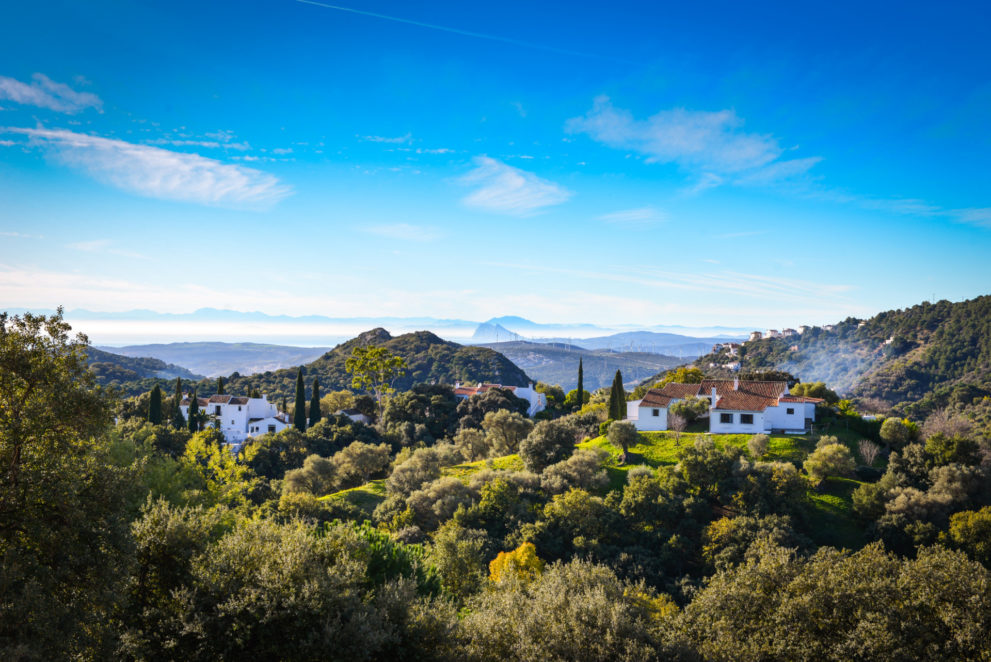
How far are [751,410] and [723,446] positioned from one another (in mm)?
4949

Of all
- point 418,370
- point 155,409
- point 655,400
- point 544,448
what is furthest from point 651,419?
point 418,370

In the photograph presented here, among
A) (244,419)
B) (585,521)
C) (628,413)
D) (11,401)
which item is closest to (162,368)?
(244,419)

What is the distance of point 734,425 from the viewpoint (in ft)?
139

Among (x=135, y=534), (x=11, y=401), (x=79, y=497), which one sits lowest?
(x=135, y=534)

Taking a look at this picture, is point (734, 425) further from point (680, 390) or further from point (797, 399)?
point (680, 390)

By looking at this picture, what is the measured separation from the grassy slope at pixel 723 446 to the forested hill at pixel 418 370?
66822mm

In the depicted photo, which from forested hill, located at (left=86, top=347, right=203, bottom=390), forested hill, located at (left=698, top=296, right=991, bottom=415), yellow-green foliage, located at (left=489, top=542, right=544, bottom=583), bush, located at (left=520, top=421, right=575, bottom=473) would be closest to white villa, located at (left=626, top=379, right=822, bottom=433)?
bush, located at (left=520, top=421, right=575, bottom=473)

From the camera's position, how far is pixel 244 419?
71500mm

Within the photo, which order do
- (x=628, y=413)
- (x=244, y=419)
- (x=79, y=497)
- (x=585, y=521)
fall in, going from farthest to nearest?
(x=244, y=419) → (x=628, y=413) → (x=585, y=521) → (x=79, y=497)

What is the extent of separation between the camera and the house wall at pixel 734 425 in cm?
4203

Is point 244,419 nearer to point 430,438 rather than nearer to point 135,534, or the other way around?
point 430,438

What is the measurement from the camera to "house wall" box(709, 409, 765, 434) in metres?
42.0

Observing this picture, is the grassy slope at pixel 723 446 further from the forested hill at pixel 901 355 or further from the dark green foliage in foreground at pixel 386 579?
the forested hill at pixel 901 355

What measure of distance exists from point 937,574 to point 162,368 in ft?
568
